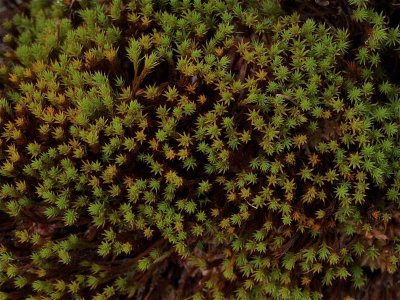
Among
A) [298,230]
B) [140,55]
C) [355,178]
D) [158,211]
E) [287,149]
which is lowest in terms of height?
[298,230]

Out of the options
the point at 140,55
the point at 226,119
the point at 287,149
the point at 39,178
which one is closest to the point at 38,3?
the point at 140,55

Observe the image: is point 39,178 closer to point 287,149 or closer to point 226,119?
point 226,119

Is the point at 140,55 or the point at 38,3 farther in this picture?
the point at 38,3

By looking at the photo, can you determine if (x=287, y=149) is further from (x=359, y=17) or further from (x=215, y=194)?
(x=359, y=17)

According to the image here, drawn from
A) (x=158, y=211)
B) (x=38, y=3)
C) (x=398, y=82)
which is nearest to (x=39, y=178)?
(x=158, y=211)

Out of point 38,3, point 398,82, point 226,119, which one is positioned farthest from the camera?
point 38,3

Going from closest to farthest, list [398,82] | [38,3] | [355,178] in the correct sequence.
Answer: [355,178]
[398,82]
[38,3]

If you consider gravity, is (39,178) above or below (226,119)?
below
